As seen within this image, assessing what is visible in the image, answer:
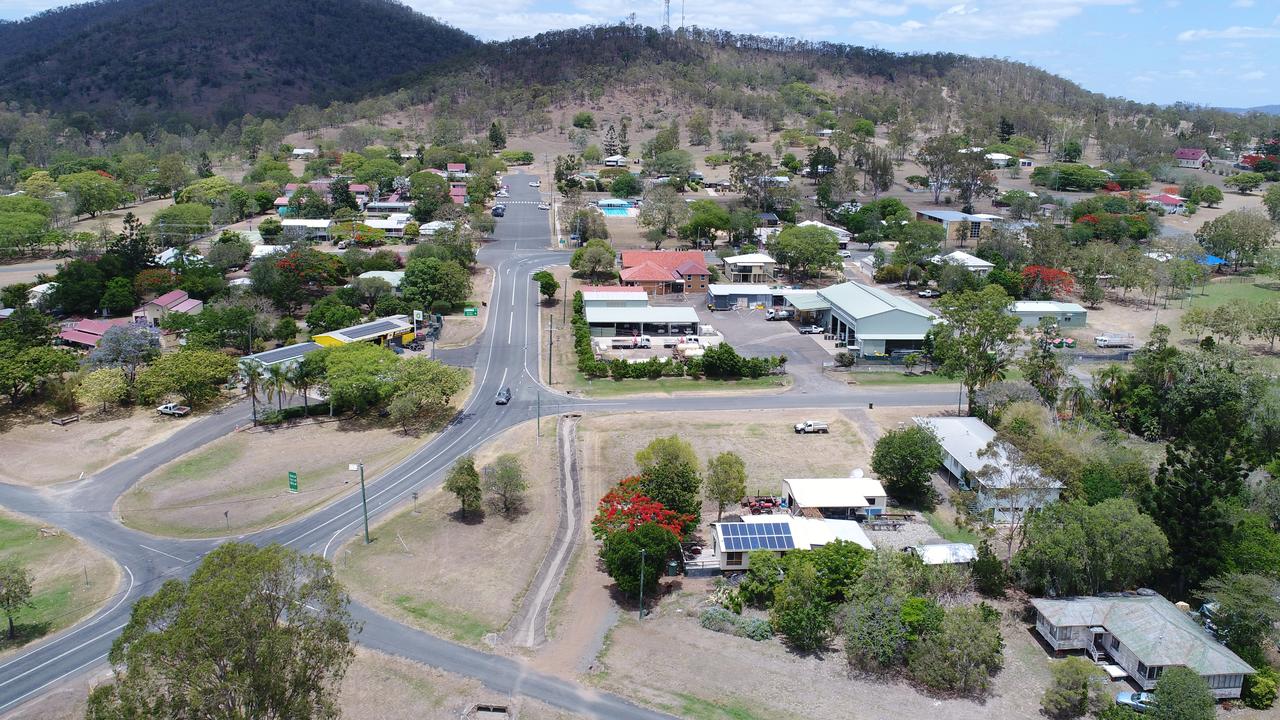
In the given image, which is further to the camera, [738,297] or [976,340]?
[738,297]

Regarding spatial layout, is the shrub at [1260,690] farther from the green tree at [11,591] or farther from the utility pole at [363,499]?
the green tree at [11,591]

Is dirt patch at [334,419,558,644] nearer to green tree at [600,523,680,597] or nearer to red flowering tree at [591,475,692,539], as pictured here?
red flowering tree at [591,475,692,539]

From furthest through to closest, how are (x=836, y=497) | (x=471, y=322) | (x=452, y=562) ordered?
(x=471, y=322) → (x=836, y=497) → (x=452, y=562)

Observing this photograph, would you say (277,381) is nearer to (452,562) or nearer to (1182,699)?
(452,562)

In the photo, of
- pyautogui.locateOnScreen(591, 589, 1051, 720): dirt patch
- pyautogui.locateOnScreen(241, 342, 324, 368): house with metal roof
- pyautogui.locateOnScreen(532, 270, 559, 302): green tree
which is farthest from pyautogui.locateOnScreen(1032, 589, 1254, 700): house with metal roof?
pyautogui.locateOnScreen(532, 270, 559, 302): green tree

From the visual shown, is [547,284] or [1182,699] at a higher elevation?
[547,284]

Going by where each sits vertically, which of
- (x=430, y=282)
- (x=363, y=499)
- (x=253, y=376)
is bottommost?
(x=363, y=499)

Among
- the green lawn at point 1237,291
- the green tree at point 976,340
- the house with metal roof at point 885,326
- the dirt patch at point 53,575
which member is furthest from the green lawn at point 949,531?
the green lawn at point 1237,291

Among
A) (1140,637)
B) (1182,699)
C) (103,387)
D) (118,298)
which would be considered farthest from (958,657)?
(118,298)
